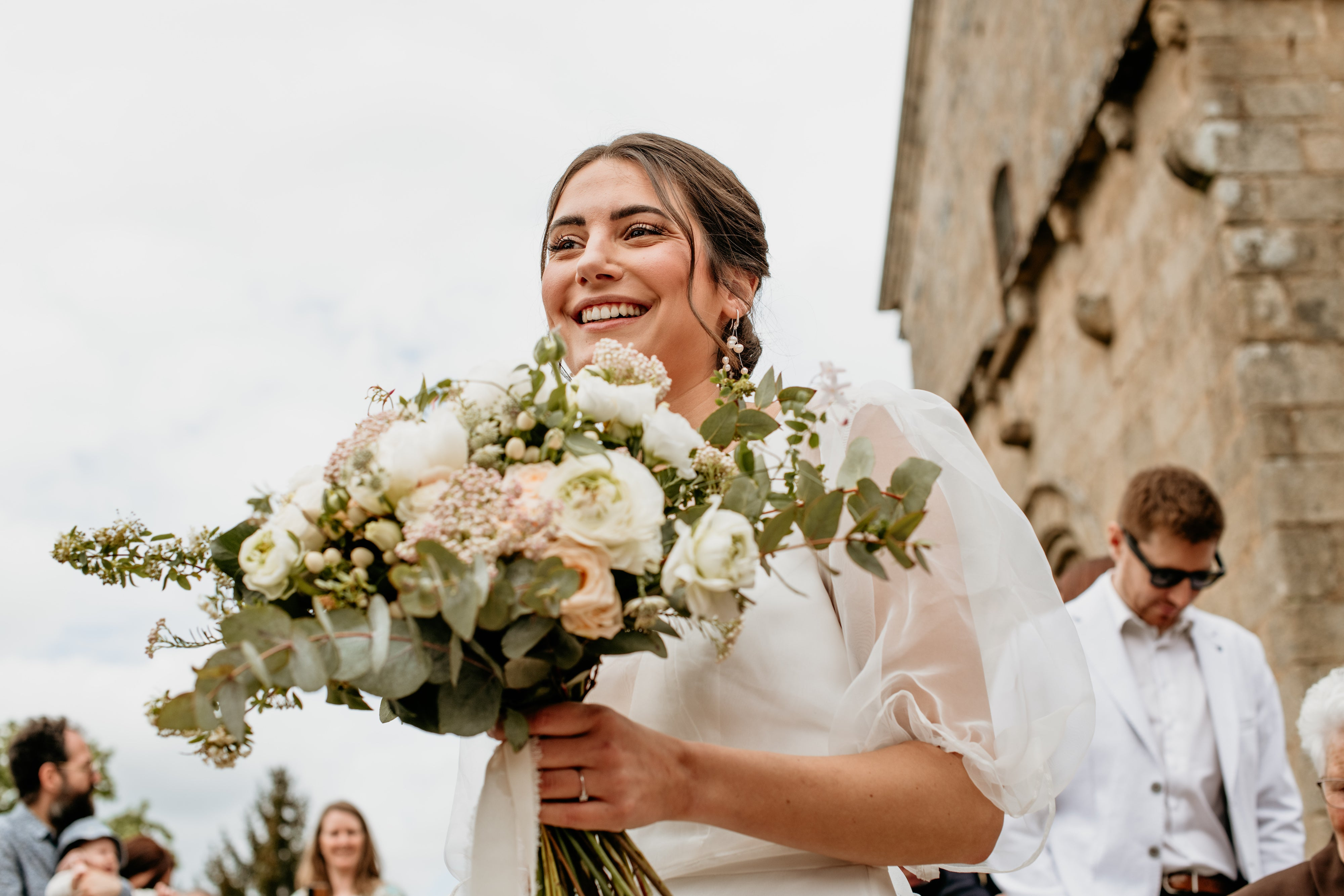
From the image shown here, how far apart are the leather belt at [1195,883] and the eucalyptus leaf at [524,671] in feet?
10.7

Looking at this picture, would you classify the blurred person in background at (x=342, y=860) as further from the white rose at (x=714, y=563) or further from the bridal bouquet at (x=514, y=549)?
the white rose at (x=714, y=563)

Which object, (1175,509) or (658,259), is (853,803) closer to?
(658,259)

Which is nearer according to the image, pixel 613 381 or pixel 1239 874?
pixel 613 381

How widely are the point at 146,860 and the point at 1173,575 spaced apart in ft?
17.5

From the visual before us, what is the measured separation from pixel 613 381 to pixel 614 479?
0.26 meters

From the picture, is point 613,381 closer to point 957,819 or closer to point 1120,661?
point 957,819

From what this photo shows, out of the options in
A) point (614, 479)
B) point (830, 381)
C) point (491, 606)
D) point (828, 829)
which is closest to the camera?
point (491, 606)

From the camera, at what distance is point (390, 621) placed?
1.42 meters

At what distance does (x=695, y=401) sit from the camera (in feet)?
8.14

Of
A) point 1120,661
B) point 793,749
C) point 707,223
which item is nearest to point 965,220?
point 1120,661

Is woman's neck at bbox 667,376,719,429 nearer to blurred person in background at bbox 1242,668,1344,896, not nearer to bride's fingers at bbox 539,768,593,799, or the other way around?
bride's fingers at bbox 539,768,593,799

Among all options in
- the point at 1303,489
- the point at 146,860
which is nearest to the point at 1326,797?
the point at 1303,489

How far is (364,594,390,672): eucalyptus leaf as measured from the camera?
1.35m

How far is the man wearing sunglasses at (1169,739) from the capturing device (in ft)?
12.8
